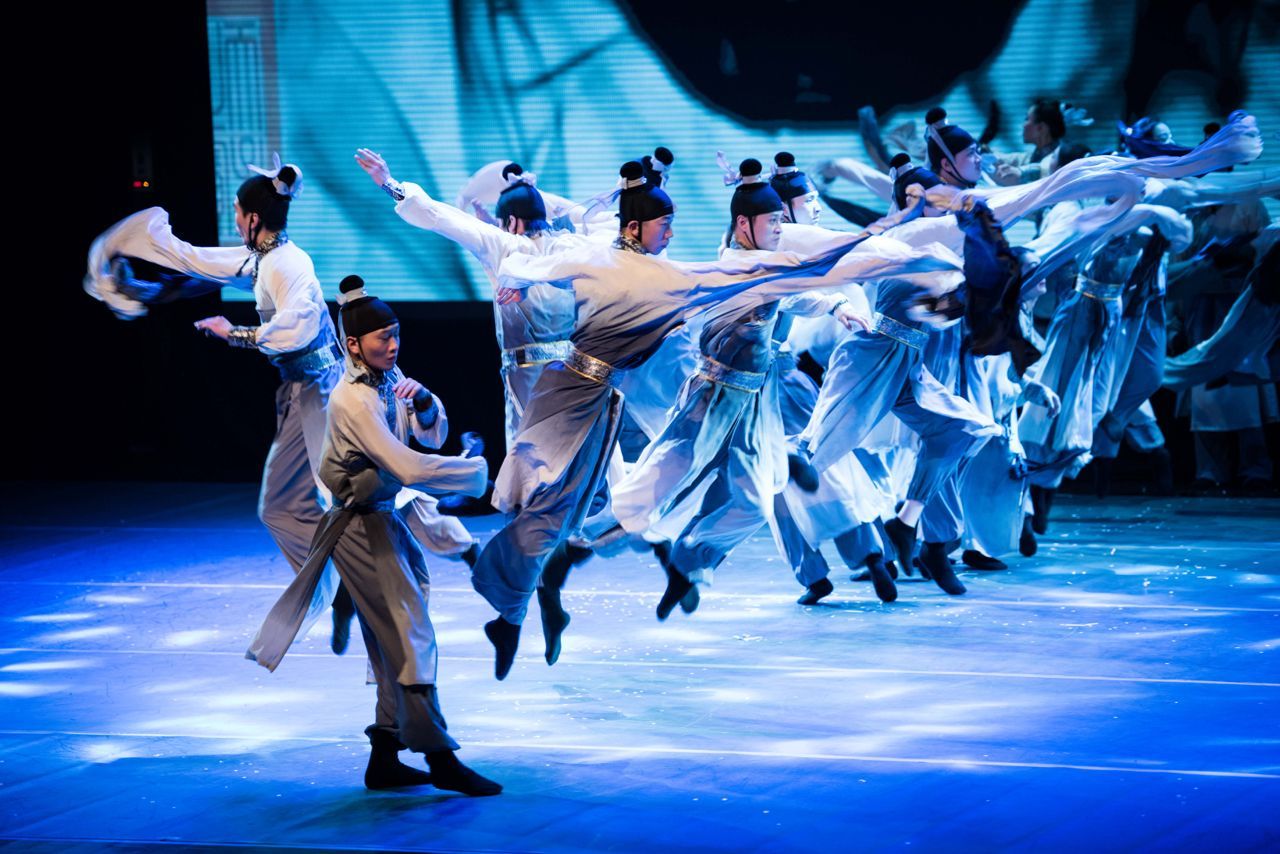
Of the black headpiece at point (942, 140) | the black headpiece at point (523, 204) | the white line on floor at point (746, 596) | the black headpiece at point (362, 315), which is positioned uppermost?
the black headpiece at point (942, 140)

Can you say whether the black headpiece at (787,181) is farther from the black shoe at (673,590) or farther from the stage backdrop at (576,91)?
the stage backdrop at (576,91)

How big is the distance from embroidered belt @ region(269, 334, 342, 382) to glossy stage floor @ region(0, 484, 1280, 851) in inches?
35.8

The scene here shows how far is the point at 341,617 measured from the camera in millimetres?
4633

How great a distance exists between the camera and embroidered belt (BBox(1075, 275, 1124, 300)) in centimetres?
664

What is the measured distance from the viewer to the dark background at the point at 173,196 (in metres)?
8.23

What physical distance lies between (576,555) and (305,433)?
93cm

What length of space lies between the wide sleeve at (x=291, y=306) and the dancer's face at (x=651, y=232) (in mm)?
1135

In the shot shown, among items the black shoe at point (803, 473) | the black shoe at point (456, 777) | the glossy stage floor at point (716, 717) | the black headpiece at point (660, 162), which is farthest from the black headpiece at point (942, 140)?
the black shoe at point (456, 777)

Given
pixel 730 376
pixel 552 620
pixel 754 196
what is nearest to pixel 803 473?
pixel 730 376

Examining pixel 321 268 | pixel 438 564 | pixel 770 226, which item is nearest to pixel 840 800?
pixel 770 226

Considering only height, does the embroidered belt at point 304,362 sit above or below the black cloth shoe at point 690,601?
above

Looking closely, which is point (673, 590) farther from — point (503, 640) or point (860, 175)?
point (860, 175)

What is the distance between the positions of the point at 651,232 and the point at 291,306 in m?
1.23

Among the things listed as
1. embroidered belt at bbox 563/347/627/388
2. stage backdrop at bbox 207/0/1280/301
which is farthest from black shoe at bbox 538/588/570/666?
stage backdrop at bbox 207/0/1280/301
